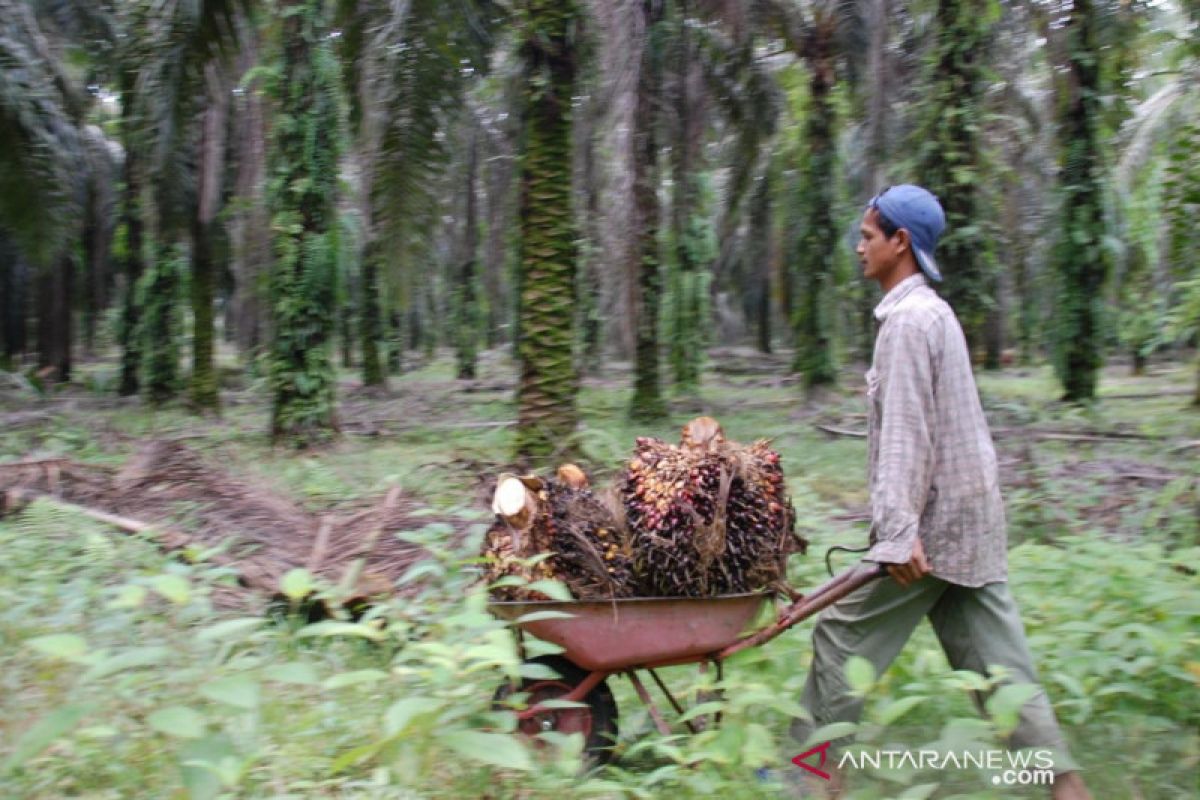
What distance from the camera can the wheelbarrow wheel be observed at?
12.4 ft

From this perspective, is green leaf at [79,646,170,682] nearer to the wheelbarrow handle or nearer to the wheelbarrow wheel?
the wheelbarrow wheel

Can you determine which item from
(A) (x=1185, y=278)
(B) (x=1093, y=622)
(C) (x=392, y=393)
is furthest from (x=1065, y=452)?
(C) (x=392, y=393)

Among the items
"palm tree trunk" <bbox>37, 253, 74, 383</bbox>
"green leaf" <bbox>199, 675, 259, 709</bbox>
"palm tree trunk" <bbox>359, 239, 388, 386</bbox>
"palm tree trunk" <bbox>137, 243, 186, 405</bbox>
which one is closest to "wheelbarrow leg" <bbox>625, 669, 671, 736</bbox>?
"green leaf" <bbox>199, 675, 259, 709</bbox>

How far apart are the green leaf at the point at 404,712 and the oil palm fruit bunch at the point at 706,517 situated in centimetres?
113

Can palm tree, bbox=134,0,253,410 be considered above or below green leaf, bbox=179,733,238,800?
above

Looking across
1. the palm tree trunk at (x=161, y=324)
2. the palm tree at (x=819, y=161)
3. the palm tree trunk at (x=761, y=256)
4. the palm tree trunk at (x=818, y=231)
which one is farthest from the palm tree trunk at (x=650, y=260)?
the palm tree trunk at (x=161, y=324)

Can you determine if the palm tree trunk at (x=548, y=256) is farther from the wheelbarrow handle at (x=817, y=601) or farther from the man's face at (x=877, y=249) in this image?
the man's face at (x=877, y=249)

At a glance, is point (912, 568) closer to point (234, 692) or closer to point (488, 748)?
point (488, 748)

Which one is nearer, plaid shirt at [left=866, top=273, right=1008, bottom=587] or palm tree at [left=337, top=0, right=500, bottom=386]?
plaid shirt at [left=866, top=273, right=1008, bottom=587]

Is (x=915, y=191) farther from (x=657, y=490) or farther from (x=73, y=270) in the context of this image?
(x=73, y=270)

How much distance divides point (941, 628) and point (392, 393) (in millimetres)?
16942

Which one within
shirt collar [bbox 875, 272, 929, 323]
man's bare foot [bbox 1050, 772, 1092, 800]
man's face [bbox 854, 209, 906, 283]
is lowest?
man's bare foot [bbox 1050, 772, 1092, 800]

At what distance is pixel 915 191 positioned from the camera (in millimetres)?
3652

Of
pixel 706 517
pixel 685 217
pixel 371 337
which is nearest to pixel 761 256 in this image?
pixel 371 337
